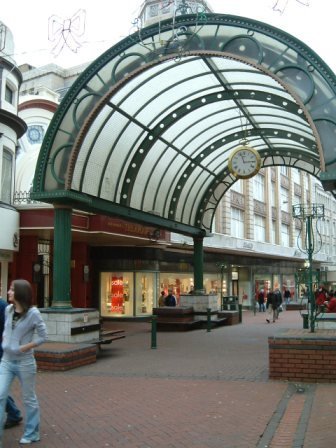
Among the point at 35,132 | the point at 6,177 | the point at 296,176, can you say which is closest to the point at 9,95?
the point at 6,177

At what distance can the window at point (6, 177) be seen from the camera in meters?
19.3

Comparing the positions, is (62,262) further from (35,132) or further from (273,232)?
(273,232)

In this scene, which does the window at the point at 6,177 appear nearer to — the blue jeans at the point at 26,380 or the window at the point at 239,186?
the blue jeans at the point at 26,380

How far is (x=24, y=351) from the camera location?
18.6 feet

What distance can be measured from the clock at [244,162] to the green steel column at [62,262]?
16.9 feet

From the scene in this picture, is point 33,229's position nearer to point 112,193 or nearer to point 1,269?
point 1,269

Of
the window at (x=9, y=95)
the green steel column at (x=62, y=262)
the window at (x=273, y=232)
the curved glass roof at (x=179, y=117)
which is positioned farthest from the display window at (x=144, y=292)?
the window at (x=273, y=232)

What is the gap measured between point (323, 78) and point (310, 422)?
6733 millimetres

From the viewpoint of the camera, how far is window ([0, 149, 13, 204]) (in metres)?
19.3

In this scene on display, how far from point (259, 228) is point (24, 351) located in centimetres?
3883

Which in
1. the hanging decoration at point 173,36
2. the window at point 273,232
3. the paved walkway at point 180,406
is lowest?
the paved walkway at point 180,406

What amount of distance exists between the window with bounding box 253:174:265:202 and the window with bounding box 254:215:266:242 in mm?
1607

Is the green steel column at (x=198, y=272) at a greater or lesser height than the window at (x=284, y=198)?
lesser

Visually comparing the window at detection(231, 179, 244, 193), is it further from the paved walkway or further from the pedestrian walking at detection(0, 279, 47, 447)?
the pedestrian walking at detection(0, 279, 47, 447)
